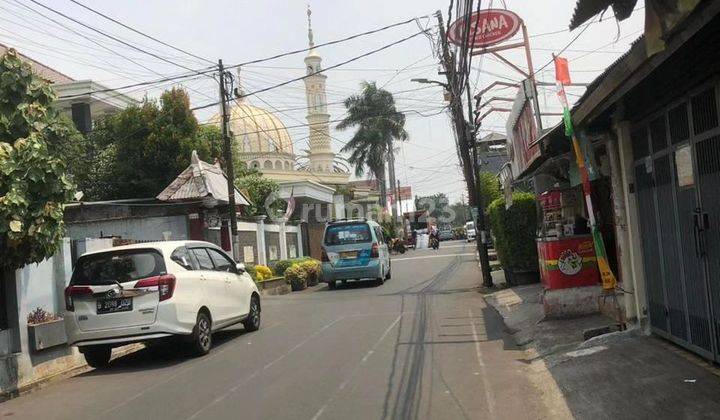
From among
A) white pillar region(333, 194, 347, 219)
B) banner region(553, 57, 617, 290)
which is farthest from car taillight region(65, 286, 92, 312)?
white pillar region(333, 194, 347, 219)

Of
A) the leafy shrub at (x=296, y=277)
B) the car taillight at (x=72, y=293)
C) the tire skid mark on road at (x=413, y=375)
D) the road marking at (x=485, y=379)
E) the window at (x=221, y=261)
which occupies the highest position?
the window at (x=221, y=261)

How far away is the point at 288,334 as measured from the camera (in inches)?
440

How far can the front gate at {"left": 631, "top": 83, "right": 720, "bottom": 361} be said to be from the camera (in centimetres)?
567

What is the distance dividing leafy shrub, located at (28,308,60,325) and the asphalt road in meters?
0.95

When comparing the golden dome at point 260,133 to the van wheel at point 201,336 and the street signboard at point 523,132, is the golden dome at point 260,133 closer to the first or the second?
the street signboard at point 523,132

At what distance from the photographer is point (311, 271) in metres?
23.2

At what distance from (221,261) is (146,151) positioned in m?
19.3

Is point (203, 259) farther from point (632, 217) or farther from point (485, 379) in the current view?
point (632, 217)

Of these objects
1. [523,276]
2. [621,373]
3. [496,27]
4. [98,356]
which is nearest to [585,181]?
[621,373]

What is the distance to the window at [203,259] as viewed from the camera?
33.0 ft

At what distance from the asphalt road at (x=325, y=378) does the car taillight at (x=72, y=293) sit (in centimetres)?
95

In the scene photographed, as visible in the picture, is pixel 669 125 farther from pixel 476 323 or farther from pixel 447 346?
pixel 476 323

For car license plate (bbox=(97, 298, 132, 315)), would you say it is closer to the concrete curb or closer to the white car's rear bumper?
the white car's rear bumper

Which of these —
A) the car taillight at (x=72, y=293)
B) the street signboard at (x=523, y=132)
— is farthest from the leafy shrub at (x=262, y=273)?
the car taillight at (x=72, y=293)
